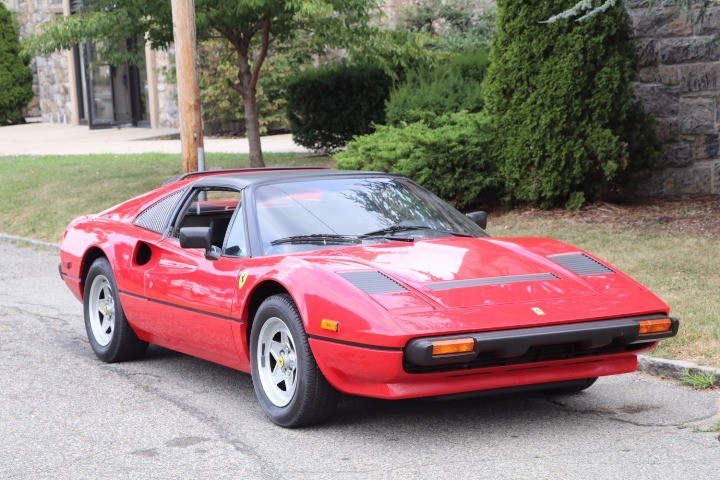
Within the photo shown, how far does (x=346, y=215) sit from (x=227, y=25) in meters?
9.83

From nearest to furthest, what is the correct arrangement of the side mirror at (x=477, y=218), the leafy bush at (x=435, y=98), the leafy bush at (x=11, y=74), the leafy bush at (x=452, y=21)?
the side mirror at (x=477, y=218), the leafy bush at (x=435, y=98), the leafy bush at (x=452, y=21), the leafy bush at (x=11, y=74)

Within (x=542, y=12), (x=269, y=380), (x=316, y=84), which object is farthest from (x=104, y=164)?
(x=269, y=380)

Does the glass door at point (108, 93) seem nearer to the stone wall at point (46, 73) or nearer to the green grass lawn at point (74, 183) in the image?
the stone wall at point (46, 73)

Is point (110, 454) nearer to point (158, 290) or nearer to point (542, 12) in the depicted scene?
point (158, 290)

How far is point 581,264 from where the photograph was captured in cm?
590

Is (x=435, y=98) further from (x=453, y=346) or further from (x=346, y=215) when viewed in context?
(x=453, y=346)

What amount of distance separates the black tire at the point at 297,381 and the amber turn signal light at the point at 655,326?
155 centimetres

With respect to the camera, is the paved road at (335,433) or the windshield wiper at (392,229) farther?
the windshield wiper at (392,229)

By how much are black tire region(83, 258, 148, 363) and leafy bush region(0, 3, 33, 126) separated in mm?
27068

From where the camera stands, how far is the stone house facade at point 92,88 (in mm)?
28156

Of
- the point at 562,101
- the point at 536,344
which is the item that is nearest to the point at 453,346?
the point at 536,344

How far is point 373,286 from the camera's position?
5289 mm

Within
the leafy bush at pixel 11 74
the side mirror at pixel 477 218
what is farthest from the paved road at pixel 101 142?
the side mirror at pixel 477 218

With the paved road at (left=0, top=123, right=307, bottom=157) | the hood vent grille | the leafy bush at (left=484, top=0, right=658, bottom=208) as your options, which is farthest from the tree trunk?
the hood vent grille
